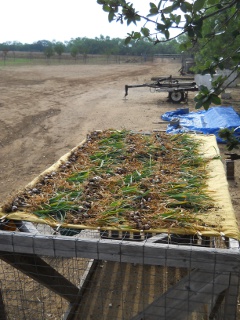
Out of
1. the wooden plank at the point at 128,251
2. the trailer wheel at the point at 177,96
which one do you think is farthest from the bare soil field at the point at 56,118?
the wooden plank at the point at 128,251

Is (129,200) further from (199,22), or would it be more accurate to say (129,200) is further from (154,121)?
(154,121)

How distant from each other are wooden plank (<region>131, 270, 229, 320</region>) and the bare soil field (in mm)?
3502

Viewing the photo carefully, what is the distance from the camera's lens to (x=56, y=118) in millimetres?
14227

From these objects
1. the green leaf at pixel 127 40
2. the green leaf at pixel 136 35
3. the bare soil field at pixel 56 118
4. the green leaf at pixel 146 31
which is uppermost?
the green leaf at pixel 146 31

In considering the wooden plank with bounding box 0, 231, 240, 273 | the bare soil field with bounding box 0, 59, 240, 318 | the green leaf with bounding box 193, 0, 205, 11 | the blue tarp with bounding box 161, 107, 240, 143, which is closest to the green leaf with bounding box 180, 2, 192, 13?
the green leaf with bounding box 193, 0, 205, 11

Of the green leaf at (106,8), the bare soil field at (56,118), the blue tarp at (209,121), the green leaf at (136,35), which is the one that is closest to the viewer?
the green leaf at (106,8)

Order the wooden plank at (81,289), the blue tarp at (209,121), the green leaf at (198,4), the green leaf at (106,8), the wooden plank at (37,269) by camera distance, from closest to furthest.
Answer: the green leaf at (198,4) < the green leaf at (106,8) < the wooden plank at (37,269) < the wooden plank at (81,289) < the blue tarp at (209,121)

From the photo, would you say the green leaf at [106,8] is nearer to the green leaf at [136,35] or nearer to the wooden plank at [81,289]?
the green leaf at [136,35]

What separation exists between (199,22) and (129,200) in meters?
1.54

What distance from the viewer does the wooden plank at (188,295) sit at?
8.45 feet

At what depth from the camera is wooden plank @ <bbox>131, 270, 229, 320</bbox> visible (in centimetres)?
258

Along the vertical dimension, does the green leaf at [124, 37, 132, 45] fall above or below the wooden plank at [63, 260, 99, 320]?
above

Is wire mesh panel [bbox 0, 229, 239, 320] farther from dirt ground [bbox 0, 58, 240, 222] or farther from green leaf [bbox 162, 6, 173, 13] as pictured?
dirt ground [bbox 0, 58, 240, 222]

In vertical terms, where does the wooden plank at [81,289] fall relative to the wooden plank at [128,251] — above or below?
below
